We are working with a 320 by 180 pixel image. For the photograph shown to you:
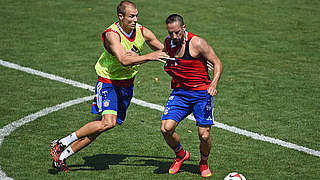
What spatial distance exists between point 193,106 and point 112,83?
123cm

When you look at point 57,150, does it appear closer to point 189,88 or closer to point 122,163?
point 122,163

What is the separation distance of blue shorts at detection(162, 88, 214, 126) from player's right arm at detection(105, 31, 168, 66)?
724 millimetres

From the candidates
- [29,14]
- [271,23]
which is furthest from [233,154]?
[29,14]

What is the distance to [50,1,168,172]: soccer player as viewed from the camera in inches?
290

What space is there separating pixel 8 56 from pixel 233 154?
713cm

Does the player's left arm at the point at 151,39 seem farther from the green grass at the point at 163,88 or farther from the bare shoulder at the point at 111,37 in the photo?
the green grass at the point at 163,88

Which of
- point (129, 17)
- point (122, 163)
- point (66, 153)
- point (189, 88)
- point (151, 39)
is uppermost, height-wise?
point (129, 17)

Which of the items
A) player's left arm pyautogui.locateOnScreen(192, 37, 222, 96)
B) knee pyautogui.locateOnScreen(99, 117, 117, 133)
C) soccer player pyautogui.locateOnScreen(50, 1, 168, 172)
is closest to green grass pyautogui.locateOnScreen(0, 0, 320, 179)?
soccer player pyautogui.locateOnScreen(50, 1, 168, 172)

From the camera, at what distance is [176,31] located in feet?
23.0

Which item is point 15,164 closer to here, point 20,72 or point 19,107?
point 19,107

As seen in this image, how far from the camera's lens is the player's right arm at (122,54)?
22.7ft

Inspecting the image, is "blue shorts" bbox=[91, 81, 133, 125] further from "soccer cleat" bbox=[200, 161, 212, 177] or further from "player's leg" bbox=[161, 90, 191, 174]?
"soccer cleat" bbox=[200, 161, 212, 177]

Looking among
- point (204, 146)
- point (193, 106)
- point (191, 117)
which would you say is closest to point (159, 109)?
point (191, 117)

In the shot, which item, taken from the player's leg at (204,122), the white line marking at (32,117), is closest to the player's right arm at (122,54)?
the player's leg at (204,122)
